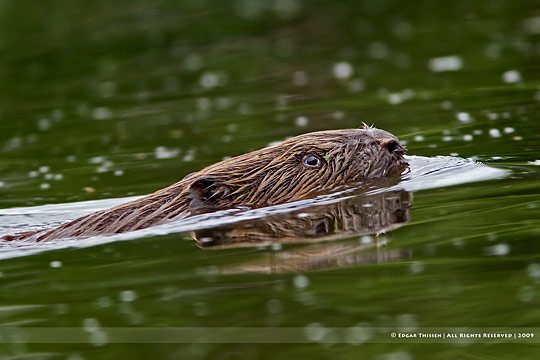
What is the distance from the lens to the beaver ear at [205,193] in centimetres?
798

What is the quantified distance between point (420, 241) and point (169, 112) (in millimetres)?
7147

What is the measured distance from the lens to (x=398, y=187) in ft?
27.5

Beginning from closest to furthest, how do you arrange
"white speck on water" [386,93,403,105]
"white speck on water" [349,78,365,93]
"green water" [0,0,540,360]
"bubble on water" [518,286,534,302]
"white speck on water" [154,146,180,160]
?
"bubble on water" [518,286,534,302], "green water" [0,0,540,360], "white speck on water" [154,146,180,160], "white speck on water" [386,93,403,105], "white speck on water" [349,78,365,93]

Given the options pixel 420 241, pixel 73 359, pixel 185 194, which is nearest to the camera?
pixel 73 359

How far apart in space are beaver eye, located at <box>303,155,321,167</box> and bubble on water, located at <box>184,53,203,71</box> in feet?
27.2

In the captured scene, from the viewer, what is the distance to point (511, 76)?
41.8ft

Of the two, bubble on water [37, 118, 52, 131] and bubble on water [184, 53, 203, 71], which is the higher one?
bubble on water [184, 53, 203, 71]

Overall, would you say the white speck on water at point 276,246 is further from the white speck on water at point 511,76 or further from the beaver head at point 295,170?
the white speck on water at point 511,76

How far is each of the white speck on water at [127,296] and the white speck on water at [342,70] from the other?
831 centimetres

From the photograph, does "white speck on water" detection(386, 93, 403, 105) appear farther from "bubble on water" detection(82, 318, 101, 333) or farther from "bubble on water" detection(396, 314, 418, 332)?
"bubble on water" detection(396, 314, 418, 332)

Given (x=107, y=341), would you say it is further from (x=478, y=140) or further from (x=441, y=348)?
Answer: (x=478, y=140)

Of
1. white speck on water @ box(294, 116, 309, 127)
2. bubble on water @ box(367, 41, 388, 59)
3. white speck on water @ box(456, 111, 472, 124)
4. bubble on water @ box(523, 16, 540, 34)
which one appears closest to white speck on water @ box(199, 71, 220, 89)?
bubble on water @ box(367, 41, 388, 59)

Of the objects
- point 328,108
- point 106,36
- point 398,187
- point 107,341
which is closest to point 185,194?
point 398,187

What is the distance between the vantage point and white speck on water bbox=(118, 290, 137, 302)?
636 cm
